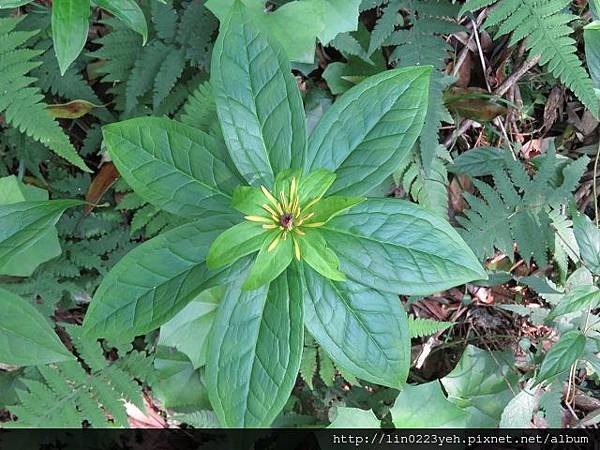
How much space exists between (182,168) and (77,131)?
1.31m

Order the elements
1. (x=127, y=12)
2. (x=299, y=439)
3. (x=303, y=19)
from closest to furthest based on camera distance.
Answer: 1. (x=127, y=12)
2. (x=303, y=19)
3. (x=299, y=439)

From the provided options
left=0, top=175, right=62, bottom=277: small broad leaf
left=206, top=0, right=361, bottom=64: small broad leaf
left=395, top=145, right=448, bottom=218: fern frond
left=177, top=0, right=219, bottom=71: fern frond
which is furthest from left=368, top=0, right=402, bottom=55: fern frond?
left=0, top=175, right=62, bottom=277: small broad leaf

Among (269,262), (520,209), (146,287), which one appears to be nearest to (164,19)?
(146,287)

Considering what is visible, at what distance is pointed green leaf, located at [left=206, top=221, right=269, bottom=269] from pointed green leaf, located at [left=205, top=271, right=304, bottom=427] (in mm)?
174

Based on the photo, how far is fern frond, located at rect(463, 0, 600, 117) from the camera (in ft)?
6.11

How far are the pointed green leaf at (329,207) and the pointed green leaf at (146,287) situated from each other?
0.94ft

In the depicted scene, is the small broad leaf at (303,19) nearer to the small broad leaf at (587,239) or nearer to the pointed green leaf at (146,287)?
the pointed green leaf at (146,287)

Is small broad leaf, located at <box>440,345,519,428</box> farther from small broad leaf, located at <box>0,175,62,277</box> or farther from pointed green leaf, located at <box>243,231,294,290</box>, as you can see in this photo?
small broad leaf, located at <box>0,175,62,277</box>

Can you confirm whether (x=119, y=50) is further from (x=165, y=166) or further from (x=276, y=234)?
(x=276, y=234)

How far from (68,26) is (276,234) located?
83 cm

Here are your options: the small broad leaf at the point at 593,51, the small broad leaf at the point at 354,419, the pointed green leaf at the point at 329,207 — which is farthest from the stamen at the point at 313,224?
the small broad leaf at the point at 593,51

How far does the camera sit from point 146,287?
135 cm

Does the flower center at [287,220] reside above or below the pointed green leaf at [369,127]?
below

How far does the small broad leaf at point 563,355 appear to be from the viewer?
6.32ft
